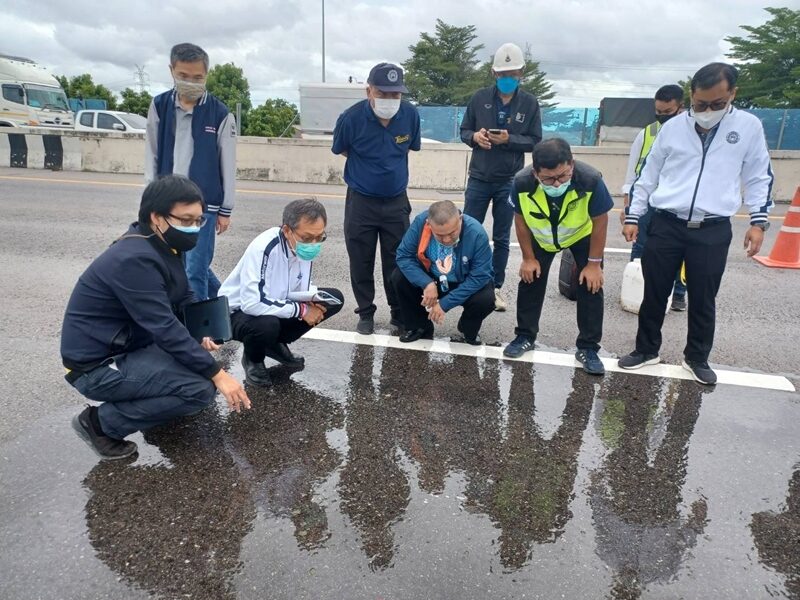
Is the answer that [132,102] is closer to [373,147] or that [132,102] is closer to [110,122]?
[110,122]

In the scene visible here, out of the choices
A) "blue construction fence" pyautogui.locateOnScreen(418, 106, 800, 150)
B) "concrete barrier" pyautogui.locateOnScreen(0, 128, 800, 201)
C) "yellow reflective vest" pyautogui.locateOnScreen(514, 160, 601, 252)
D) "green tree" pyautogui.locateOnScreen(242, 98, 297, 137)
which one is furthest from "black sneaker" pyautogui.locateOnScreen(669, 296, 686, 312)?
"green tree" pyautogui.locateOnScreen(242, 98, 297, 137)

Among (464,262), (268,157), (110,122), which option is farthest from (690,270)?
(110,122)

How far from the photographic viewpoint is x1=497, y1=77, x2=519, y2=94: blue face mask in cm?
474

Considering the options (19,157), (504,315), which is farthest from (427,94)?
(504,315)

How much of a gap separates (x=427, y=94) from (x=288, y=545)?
51.7m

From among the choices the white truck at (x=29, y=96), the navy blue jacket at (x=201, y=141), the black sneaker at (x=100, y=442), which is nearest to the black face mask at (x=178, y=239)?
the black sneaker at (x=100, y=442)

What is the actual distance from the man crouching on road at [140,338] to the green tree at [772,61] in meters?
36.4

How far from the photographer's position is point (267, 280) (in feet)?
11.5

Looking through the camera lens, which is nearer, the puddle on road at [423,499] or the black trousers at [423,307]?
the puddle on road at [423,499]

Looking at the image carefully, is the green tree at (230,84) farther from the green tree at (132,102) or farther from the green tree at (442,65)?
the green tree at (442,65)

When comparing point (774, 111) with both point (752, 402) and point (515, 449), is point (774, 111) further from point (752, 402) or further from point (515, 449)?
point (515, 449)

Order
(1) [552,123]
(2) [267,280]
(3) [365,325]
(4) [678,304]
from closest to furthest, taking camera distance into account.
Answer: (2) [267,280] < (3) [365,325] < (4) [678,304] < (1) [552,123]

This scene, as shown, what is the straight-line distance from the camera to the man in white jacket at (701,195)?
11.4ft

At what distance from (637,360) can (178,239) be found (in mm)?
2902
